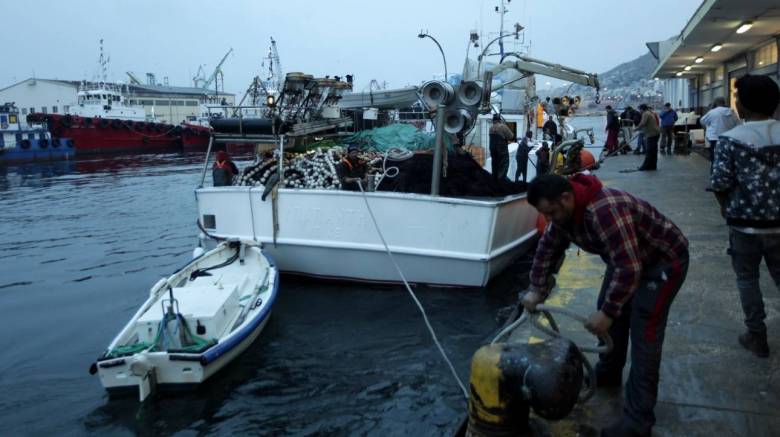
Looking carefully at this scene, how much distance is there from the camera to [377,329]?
7.57 metres

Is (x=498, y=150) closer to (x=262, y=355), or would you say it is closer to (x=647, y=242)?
(x=262, y=355)

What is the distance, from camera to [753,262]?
3.81 meters

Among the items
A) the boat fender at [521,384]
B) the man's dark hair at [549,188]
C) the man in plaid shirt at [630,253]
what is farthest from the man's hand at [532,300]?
the man's dark hair at [549,188]

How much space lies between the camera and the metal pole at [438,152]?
25.2 ft

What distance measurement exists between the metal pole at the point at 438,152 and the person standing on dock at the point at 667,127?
40.6ft

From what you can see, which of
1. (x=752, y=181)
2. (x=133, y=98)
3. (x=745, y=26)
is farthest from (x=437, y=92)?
(x=133, y=98)

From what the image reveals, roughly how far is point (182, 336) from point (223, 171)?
4.19 metres

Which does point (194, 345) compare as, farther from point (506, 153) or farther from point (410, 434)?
point (506, 153)

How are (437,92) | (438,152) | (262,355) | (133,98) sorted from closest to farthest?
(262,355) → (438,152) → (437,92) → (133,98)

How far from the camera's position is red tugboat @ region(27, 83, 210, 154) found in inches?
1772

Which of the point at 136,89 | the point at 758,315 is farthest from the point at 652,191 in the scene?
the point at 136,89

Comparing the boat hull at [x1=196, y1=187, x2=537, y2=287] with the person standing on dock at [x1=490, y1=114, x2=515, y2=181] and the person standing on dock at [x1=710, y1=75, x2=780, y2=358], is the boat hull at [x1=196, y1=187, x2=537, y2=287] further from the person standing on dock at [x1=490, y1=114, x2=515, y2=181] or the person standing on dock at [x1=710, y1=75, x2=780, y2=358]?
the person standing on dock at [x1=710, y1=75, x2=780, y2=358]

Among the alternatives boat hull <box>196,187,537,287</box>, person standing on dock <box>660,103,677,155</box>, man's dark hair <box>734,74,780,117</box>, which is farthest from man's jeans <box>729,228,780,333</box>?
person standing on dock <box>660,103,677,155</box>

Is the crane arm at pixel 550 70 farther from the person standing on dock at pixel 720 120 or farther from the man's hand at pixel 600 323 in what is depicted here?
the man's hand at pixel 600 323
